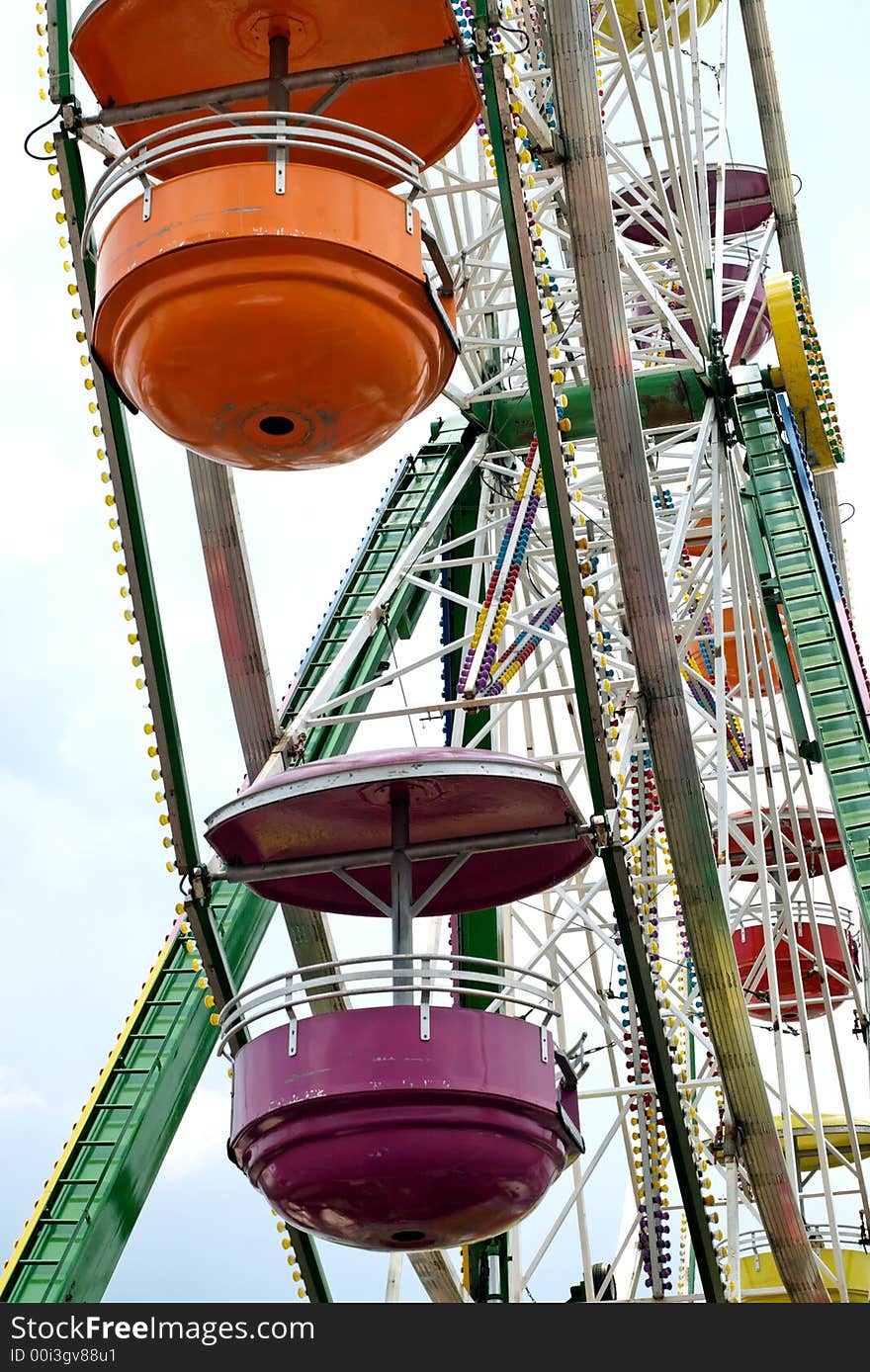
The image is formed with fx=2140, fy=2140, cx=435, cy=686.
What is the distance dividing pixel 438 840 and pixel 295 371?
337cm

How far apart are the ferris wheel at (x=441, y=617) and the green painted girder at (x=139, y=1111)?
0.12 feet

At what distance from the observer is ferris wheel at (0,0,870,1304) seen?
12727mm

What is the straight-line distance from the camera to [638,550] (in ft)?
51.1

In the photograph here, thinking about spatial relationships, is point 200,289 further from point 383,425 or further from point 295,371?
point 383,425

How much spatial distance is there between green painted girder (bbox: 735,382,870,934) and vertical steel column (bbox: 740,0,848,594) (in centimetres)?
437

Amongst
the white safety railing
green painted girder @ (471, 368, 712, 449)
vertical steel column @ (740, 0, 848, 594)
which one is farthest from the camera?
vertical steel column @ (740, 0, 848, 594)

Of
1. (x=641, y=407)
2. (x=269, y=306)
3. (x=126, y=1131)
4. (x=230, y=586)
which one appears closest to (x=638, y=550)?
(x=230, y=586)

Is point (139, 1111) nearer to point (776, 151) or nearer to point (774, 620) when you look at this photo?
point (774, 620)

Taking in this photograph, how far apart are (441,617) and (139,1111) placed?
6240 millimetres

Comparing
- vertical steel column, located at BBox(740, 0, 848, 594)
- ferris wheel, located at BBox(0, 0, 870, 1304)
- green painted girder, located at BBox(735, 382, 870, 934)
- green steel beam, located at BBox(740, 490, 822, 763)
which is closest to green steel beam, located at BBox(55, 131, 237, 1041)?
ferris wheel, located at BBox(0, 0, 870, 1304)

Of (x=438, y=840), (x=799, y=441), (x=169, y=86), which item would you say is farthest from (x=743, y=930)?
(x=169, y=86)

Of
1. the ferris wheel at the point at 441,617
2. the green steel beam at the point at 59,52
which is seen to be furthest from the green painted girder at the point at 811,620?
the green steel beam at the point at 59,52

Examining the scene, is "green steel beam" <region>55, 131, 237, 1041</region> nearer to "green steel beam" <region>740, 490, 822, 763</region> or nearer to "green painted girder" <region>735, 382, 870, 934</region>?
"green painted girder" <region>735, 382, 870, 934</region>

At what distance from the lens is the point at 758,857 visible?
722 inches
